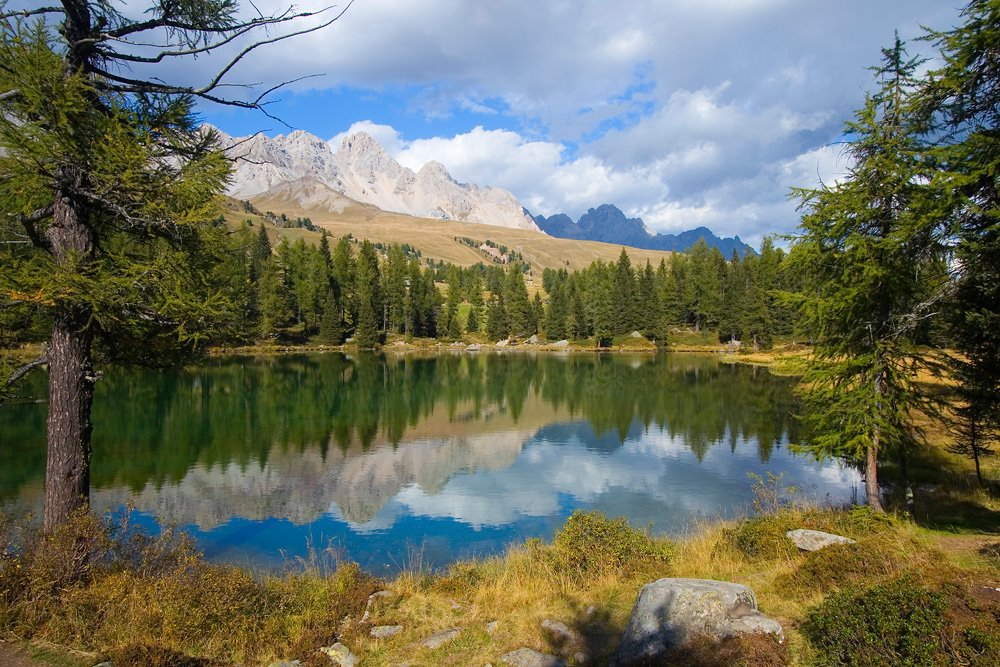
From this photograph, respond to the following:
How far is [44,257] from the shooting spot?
908 cm

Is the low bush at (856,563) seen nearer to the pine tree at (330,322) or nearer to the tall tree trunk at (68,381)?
the tall tree trunk at (68,381)

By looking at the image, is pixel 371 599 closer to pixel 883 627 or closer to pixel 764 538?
pixel 883 627

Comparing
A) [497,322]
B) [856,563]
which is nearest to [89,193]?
[856,563]

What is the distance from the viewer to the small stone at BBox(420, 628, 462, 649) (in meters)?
8.57

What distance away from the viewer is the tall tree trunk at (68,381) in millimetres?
9602

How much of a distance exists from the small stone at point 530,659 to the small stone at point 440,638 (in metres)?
1.09

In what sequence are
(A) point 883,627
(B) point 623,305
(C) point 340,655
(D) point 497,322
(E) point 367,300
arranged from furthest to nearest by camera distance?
(D) point 497,322 → (B) point 623,305 → (E) point 367,300 → (C) point 340,655 → (A) point 883,627

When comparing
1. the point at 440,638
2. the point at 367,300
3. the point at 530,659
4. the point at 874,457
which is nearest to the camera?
the point at 530,659

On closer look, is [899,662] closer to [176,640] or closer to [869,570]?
[869,570]

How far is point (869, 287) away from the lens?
15586mm

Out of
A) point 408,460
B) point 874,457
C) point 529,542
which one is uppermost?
point 874,457

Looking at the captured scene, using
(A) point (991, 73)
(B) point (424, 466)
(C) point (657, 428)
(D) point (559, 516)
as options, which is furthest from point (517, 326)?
(A) point (991, 73)

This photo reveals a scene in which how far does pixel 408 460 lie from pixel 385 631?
69.1 ft

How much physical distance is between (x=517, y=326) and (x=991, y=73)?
11237cm
